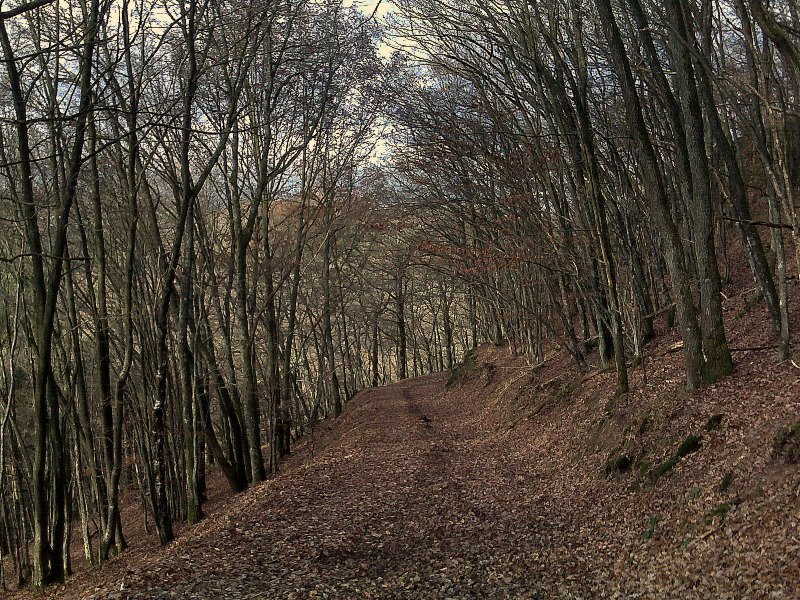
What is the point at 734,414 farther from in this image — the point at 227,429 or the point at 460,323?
the point at 460,323

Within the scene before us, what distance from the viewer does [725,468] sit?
708 cm

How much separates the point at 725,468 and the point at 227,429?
48.4 feet

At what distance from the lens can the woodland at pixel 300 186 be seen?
31.4ft

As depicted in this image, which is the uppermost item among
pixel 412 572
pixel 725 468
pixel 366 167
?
pixel 366 167

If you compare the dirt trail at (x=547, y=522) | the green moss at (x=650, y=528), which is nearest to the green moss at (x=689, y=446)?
the dirt trail at (x=547, y=522)

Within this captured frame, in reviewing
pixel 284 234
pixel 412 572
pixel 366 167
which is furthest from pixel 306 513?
pixel 366 167

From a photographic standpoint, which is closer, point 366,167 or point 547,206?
point 547,206

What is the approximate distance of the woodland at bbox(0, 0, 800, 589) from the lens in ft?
31.4

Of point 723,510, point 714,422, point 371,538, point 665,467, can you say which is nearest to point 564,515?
point 665,467

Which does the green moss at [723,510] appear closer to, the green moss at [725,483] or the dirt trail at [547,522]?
the dirt trail at [547,522]

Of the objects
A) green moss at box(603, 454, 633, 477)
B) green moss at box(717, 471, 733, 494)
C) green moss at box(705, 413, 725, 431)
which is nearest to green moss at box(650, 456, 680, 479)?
green moss at box(705, 413, 725, 431)

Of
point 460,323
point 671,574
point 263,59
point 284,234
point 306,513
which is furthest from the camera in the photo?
point 460,323

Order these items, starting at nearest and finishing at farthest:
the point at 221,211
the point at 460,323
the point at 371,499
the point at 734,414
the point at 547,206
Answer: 1. the point at 734,414
2. the point at 371,499
3. the point at 547,206
4. the point at 221,211
5. the point at 460,323

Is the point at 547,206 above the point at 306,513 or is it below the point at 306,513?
above
